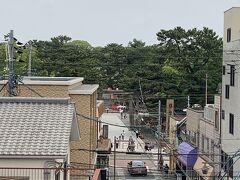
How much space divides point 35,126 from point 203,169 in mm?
21801

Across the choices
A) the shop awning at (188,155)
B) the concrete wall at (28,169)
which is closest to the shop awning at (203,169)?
the shop awning at (188,155)

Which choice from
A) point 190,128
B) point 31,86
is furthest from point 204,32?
point 31,86

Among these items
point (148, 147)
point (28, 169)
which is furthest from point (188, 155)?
point (28, 169)

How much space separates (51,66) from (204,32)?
21.1 m

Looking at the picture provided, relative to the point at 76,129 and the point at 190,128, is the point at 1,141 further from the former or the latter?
the point at 190,128

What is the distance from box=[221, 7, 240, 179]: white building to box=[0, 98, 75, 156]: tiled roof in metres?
15.2

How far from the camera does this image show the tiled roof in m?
13.6

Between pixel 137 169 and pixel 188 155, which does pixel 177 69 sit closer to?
pixel 137 169

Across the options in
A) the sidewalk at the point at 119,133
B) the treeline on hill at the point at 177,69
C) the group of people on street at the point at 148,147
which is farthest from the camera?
the treeline on hill at the point at 177,69

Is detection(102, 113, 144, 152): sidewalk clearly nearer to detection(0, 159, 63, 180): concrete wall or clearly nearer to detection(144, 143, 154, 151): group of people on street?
detection(144, 143, 154, 151): group of people on street

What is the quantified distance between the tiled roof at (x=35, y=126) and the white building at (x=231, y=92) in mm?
15195

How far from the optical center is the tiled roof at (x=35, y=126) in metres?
13.6

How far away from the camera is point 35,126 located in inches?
575

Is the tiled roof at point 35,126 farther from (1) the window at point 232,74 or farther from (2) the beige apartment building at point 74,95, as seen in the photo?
(1) the window at point 232,74
